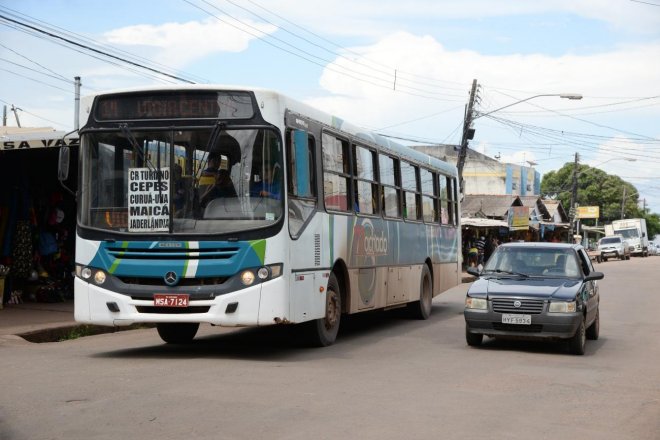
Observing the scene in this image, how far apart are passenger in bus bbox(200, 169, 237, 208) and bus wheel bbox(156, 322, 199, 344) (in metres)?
2.83

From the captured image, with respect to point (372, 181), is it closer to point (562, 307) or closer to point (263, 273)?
point (562, 307)

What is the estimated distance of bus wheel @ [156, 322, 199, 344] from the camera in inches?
520

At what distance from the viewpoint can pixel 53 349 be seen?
12484mm

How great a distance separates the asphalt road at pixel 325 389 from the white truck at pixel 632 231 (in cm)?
7492

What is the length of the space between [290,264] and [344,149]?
3.26 metres

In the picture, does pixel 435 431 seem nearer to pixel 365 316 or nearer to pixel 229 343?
pixel 229 343

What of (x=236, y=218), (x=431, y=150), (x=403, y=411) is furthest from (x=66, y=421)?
(x=431, y=150)

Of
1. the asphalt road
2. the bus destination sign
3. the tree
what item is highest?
the tree

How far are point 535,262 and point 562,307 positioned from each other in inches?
57.5

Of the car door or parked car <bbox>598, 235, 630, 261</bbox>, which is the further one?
parked car <bbox>598, 235, 630, 261</bbox>

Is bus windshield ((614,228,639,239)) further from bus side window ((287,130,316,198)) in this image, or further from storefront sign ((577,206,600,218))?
bus side window ((287,130,316,198))

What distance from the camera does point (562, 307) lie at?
12.8 m

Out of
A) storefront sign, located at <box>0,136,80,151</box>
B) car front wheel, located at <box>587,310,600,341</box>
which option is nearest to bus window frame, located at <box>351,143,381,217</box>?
car front wheel, located at <box>587,310,600,341</box>

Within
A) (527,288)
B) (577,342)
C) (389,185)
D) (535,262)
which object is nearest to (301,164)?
(527,288)
